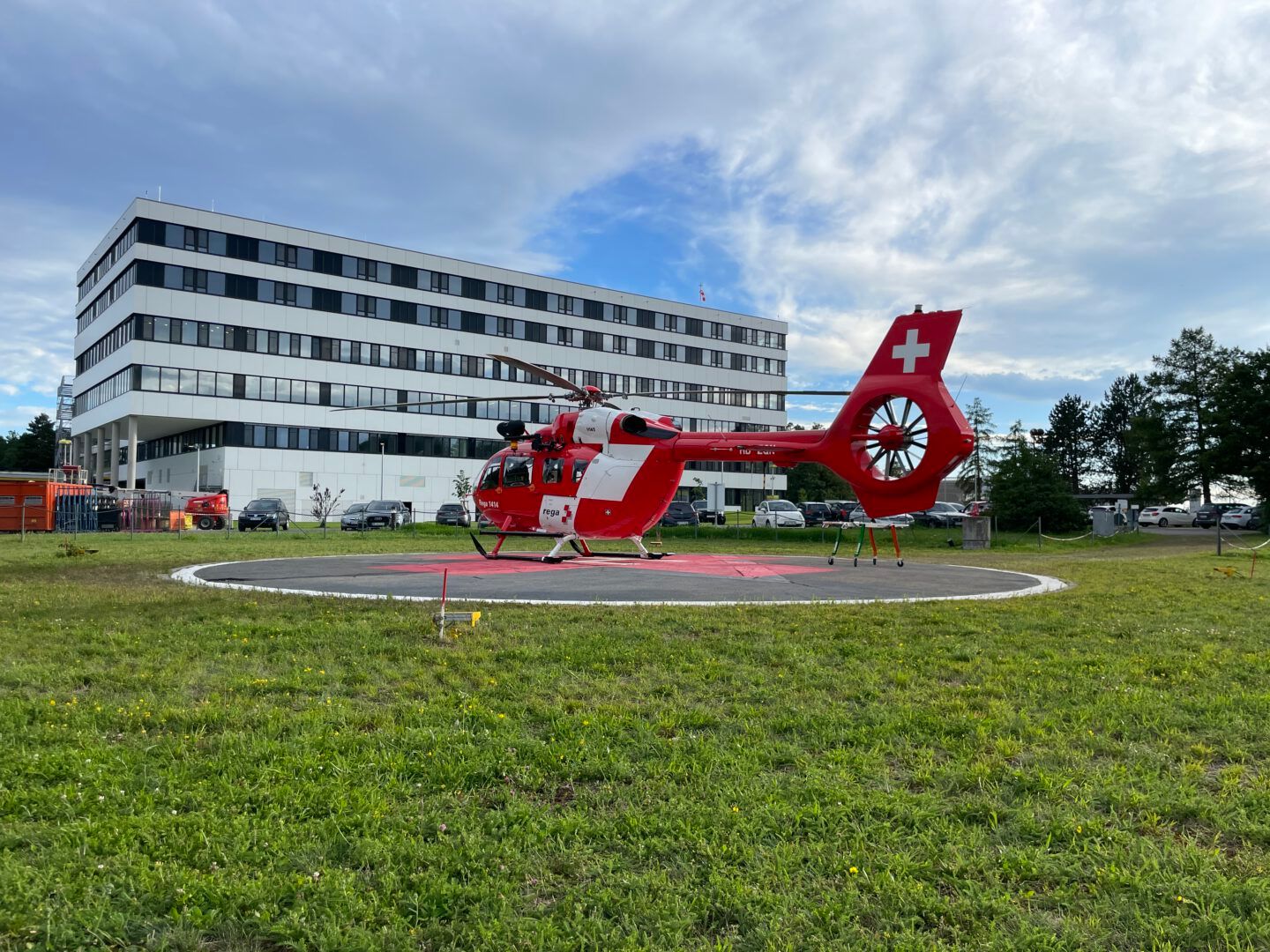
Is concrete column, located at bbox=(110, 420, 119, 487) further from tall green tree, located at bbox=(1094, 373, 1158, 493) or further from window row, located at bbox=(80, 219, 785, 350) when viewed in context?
tall green tree, located at bbox=(1094, 373, 1158, 493)

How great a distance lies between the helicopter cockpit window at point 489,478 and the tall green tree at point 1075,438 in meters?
101

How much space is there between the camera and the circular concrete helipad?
11.0m

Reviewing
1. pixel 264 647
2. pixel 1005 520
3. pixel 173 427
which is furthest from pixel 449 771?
pixel 173 427

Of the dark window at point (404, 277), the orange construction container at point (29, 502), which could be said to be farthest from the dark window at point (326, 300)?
the orange construction container at point (29, 502)

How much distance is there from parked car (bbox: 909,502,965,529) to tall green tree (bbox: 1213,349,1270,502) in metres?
13.9

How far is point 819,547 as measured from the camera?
2739cm

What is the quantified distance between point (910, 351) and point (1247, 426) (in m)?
41.8

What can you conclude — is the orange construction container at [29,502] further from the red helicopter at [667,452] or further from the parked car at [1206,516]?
the parked car at [1206,516]

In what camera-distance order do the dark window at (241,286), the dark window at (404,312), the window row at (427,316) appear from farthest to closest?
1. the dark window at (404,312)
2. the dark window at (241,286)
3. the window row at (427,316)

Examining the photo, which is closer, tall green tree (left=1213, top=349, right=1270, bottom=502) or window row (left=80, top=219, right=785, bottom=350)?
tall green tree (left=1213, top=349, right=1270, bottom=502)

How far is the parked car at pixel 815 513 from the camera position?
160ft

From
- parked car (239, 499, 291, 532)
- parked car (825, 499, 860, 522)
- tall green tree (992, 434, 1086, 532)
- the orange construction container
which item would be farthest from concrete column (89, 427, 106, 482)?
tall green tree (992, 434, 1086, 532)

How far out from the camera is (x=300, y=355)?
53438 millimetres

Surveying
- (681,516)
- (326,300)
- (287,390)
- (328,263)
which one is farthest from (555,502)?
(328,263)
